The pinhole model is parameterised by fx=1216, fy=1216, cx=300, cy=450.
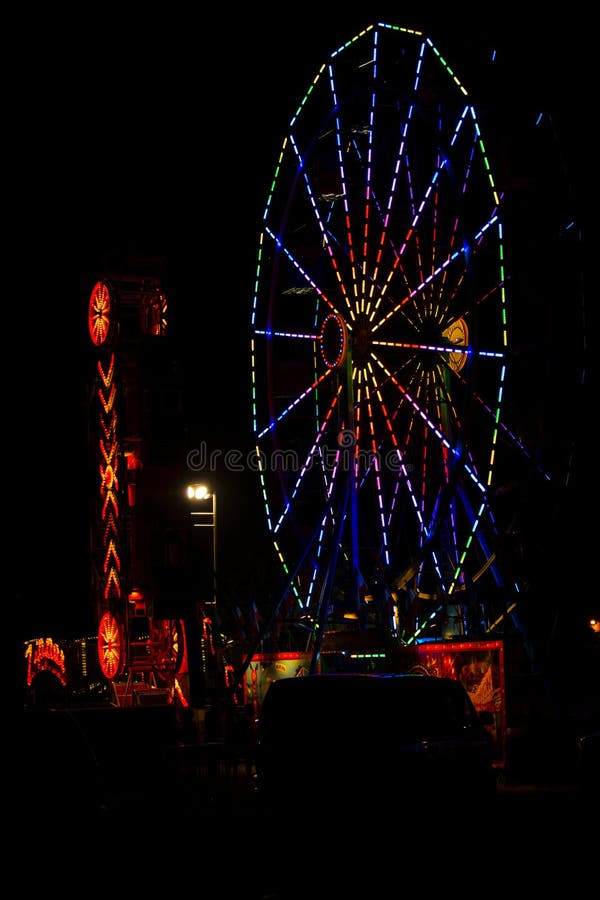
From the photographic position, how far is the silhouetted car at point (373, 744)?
1083cm

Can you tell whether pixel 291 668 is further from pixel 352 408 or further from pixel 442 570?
pixel 352 408

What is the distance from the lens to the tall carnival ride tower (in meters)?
27.9

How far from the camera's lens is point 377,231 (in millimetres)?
24109

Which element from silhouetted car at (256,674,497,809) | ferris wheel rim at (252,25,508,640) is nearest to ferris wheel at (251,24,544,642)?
ferris wheel rim at (252,25,508,640)

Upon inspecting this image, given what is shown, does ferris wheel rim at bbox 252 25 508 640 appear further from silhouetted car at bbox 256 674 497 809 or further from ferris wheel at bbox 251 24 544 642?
silhouetted car at bbox 256 674 497 809

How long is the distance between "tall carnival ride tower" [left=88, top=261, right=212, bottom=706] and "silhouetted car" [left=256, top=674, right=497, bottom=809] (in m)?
15.3

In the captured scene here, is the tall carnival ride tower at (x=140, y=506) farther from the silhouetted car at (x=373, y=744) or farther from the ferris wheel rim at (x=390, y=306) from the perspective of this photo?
the silhouetted car at (x=373, y=744)

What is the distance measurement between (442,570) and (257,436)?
482 cm

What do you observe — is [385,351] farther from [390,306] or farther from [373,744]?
[373,744]

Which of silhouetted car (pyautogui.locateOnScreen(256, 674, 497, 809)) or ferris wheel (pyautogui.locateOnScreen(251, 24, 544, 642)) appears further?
ferris wheel (pyautogui.locateOnScreen(251, 24, 544, 642))

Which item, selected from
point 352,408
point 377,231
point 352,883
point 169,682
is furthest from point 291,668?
point 352,883

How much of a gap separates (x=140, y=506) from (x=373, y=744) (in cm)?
1803

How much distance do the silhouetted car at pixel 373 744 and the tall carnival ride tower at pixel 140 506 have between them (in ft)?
50.3

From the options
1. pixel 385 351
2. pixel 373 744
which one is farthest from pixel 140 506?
pixel 373 744
